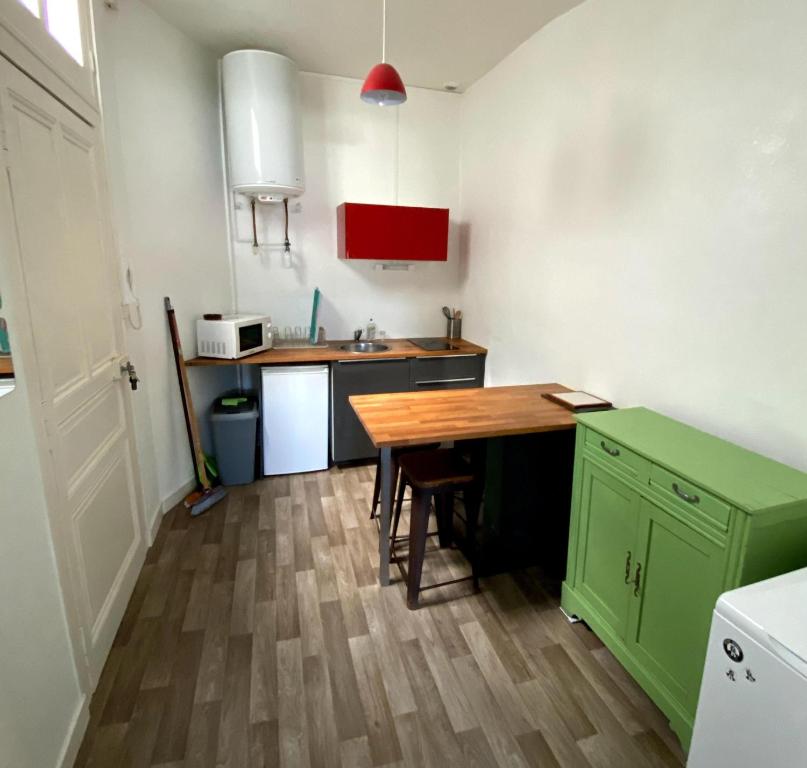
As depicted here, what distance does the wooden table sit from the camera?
1.98m

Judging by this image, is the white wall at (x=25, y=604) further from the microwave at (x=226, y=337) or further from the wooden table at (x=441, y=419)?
the microwave at (x=226, y=337)

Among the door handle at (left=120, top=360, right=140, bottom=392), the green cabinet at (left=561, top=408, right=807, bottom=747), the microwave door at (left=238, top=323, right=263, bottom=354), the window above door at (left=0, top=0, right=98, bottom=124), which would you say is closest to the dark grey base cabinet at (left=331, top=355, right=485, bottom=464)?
the microwave door at (left=238, top=323, right=263, bottom=354)

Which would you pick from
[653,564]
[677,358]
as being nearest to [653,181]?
[677,358]

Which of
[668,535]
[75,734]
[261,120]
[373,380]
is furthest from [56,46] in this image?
[668,535]

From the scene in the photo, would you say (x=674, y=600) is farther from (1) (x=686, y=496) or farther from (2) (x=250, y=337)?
(2) (x=250, y=337)

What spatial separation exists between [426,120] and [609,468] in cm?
325

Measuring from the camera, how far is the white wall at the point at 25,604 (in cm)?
118

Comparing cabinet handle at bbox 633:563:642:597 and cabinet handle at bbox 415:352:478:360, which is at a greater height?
cabinet handle at bbox 415:352:478:360

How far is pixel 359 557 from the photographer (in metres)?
2.55

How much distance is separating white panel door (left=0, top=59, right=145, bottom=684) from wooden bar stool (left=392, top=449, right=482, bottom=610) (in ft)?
4.13

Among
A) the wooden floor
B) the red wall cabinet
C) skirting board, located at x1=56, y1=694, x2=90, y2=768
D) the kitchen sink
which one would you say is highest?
the red wall cabinet

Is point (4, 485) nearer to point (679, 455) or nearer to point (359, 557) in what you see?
point (359, 557)

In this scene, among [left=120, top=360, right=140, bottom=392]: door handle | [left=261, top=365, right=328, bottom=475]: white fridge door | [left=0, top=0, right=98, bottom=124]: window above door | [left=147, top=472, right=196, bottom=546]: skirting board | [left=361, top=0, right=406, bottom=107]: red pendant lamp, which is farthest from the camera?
[left=261, top=365, right=328, bottom=475]: white fridge door

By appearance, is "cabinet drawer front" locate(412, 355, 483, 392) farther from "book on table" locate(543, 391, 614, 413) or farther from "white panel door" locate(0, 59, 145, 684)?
"white panel door" locate(0, 59, 145, 684)
